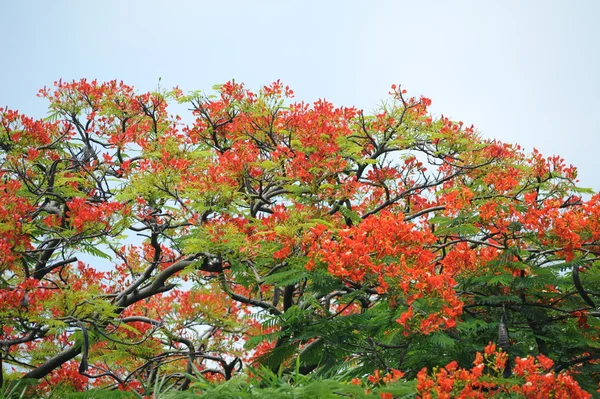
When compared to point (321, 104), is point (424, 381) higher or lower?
lower

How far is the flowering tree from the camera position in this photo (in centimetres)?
616

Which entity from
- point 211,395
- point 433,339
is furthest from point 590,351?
point 211,395

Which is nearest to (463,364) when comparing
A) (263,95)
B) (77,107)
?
(263,95)

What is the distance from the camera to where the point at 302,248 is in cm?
754

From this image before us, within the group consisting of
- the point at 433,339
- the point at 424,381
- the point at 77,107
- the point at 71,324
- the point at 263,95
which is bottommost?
the point at 424,381

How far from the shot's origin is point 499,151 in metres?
10.1

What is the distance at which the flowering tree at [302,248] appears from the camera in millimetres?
6156

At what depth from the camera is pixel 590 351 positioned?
23.9 feet

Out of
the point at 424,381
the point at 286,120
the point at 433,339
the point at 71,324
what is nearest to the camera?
the point at 424,381

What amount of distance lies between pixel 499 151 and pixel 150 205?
5452 mm

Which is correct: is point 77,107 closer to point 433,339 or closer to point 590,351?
point 433,339

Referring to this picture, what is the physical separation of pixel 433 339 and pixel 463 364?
1184 millimetres

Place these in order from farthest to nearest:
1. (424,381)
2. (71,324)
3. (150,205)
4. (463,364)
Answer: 1. (150,205)
2. (71,324)
3. (463,364)
4. (424,381)

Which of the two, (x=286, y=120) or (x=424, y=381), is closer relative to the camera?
(x=424, y=381)
